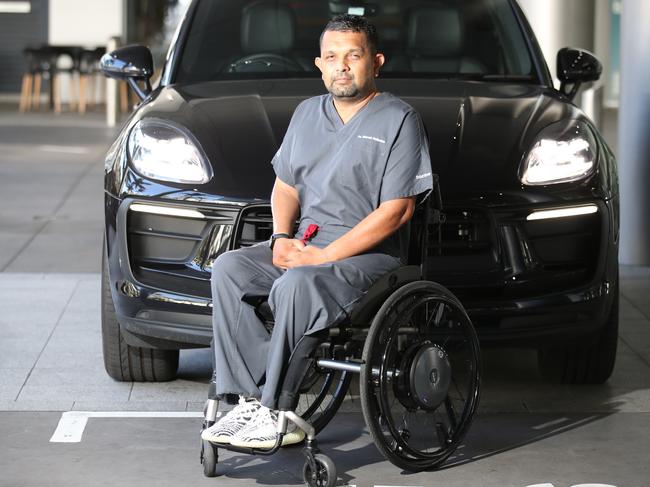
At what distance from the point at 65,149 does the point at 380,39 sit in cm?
889

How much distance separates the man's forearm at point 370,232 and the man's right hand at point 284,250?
0.35ft

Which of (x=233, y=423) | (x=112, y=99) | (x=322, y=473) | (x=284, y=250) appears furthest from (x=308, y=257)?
(x=112, y=99)

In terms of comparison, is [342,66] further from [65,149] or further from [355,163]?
[65,149]

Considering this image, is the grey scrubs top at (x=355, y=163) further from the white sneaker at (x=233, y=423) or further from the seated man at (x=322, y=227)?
the white sneaker at (x=233, y=423)

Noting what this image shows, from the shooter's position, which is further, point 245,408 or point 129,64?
point 129,64

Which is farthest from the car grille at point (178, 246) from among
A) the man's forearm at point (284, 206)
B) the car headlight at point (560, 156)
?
the car headlight at point (560, 156)

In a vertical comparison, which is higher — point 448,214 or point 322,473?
point 448,214

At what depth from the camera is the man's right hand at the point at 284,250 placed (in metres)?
4.34

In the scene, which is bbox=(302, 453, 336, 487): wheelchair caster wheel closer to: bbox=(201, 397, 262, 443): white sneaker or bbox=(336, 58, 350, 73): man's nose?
bbox=(201, 397, 262, 443): white sneaker

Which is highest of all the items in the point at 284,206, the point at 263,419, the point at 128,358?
the point at 284,206

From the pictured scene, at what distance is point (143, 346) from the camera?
5160 mm

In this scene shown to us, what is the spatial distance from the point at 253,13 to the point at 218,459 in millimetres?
2495

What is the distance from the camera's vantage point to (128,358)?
213 inches

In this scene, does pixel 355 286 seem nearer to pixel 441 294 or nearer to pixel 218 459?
pixel 441 294
